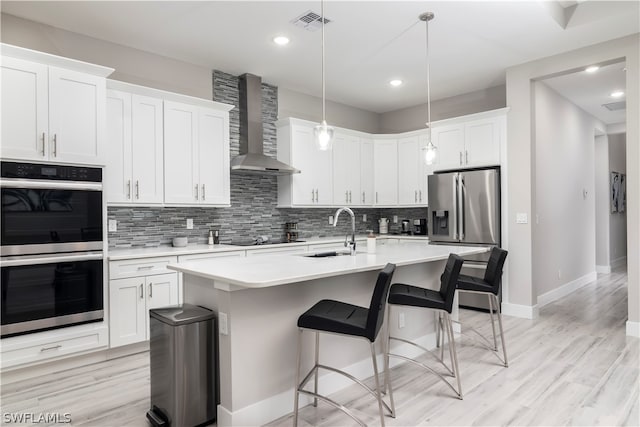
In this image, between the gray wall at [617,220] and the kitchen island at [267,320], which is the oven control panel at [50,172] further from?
the gray wall at [617,220]

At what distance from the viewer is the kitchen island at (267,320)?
7.27 ft

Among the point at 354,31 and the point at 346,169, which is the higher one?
the point at 354,31

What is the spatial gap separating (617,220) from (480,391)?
7818mm

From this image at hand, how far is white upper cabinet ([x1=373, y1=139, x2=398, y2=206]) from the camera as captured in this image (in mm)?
6156

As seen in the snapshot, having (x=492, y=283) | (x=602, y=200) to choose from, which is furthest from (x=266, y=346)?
(x=602, y=200)

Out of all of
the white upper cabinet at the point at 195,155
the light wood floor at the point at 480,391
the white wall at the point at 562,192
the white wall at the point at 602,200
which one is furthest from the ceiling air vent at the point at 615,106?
the white upper cabinet at the point at 195,155

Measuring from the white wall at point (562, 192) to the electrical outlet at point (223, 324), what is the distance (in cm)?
393

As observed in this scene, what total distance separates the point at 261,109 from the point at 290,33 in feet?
4.55

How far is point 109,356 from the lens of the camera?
347 cm

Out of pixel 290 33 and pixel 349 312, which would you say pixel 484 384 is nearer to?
pixel 349 312

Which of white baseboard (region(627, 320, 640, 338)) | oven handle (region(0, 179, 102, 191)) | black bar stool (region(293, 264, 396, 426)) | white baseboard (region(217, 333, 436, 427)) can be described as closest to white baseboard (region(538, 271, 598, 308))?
white baseboard (region(627, 320, 640, 338))

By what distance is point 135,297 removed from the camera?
3.54 metres

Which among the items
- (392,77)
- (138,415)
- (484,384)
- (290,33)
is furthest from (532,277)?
(138,415)

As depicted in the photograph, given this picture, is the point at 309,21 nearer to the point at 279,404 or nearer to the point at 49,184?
the point at 49,184
